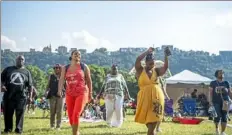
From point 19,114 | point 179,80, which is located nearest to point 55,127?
point 19,114

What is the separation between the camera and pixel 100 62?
14212 centimetres

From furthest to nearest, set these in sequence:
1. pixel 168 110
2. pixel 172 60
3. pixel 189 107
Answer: pixel 172 60, pixel 189 107, pixel 168 110

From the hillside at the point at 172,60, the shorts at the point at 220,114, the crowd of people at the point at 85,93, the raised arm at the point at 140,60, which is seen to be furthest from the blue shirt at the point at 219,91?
the hillside at the point at 172,60

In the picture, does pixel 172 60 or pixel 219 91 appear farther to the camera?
pixel 172 60

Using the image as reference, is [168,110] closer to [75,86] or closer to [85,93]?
[85,93]

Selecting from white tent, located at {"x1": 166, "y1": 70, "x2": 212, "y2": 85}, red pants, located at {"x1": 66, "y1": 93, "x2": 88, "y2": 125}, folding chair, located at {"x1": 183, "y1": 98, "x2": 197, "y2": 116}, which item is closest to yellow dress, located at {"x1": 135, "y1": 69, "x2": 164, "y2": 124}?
red pants, located at {"x1": 66, "y1": 93, "x2": 88, "y2": 125}

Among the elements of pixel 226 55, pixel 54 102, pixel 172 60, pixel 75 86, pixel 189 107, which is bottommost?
pixel 189 107

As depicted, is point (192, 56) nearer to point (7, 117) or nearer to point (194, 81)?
point (194, 81)

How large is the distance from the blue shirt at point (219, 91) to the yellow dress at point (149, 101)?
171 inches

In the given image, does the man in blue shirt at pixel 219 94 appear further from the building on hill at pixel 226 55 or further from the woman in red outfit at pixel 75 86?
the building on hill at pixel 226 55

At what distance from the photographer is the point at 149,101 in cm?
718

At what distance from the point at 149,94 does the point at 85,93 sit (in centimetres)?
154

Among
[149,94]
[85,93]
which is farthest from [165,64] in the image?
[85,93]

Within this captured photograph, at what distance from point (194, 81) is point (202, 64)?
9778 cm
